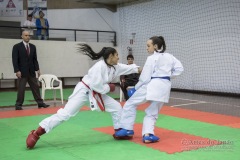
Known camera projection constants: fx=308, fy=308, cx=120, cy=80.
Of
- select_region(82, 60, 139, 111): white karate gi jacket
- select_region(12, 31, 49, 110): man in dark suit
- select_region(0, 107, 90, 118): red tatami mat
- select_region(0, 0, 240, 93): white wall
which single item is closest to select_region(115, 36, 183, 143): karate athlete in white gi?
select_region(82, 60, 139, 111): white karate gi jacket

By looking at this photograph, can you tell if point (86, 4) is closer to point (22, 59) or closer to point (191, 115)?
point (22, 59)

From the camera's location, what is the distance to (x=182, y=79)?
13.1 metres

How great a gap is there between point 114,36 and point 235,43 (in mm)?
7148

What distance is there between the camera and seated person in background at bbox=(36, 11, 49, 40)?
14070 mm

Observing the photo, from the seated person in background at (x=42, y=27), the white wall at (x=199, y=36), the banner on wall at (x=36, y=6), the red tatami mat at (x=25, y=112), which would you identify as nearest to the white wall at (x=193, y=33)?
the white wall at (x=199, y=36)

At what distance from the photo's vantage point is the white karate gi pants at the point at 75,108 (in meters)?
4.28

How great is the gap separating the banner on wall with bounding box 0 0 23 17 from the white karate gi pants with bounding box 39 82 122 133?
11.4 metres

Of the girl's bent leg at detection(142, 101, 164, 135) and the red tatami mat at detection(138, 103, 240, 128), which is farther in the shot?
the red tatami mat at detection(138, 103, 240, 128)

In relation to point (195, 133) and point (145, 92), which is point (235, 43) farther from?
point (145, 92)

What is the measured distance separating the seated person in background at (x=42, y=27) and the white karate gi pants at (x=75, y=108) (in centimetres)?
1015

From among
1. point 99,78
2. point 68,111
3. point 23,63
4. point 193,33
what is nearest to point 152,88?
point 99,78

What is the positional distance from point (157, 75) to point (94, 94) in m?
0.96

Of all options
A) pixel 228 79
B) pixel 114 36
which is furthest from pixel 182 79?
pixel 114 36

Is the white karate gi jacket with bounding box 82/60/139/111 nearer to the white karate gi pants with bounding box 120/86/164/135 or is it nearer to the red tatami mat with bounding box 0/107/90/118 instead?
the white karate gi pants with bounding box 120/86/164/135
